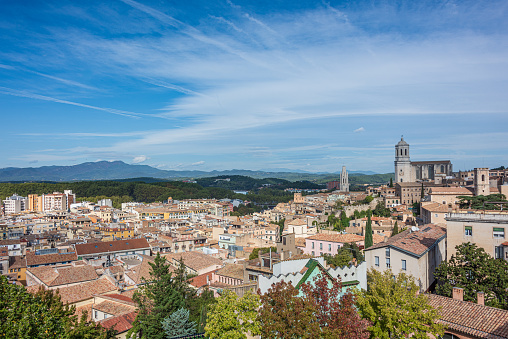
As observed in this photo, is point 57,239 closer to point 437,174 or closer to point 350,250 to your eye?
point 350,250

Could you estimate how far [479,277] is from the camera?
1798 cm

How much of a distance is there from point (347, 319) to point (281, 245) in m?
20.1

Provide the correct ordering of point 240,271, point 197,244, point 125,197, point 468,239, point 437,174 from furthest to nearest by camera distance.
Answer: point 125,197 < point 437,174 < point 197,244 < point 240,271 < point 468,239

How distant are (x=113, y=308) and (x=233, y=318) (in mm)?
12811

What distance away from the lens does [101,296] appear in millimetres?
24375

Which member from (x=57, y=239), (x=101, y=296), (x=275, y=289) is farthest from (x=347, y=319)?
(x=57, y=239)

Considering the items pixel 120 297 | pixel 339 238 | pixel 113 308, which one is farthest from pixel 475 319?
pixel 339 238

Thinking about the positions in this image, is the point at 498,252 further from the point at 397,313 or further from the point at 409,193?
the point at 409,193

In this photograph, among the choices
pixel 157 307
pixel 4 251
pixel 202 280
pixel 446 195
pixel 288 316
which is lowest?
pixel 4 251

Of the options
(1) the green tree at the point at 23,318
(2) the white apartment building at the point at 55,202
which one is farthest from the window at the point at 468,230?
(2) the white apartment building at the point at 55,202

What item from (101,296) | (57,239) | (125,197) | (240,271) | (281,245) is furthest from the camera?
(125,197)

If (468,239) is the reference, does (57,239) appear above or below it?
below

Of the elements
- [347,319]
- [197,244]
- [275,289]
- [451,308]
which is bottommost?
[197,244]

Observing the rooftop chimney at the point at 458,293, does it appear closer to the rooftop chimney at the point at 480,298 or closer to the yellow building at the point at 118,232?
the rooftop chimney at the point at 480,298
